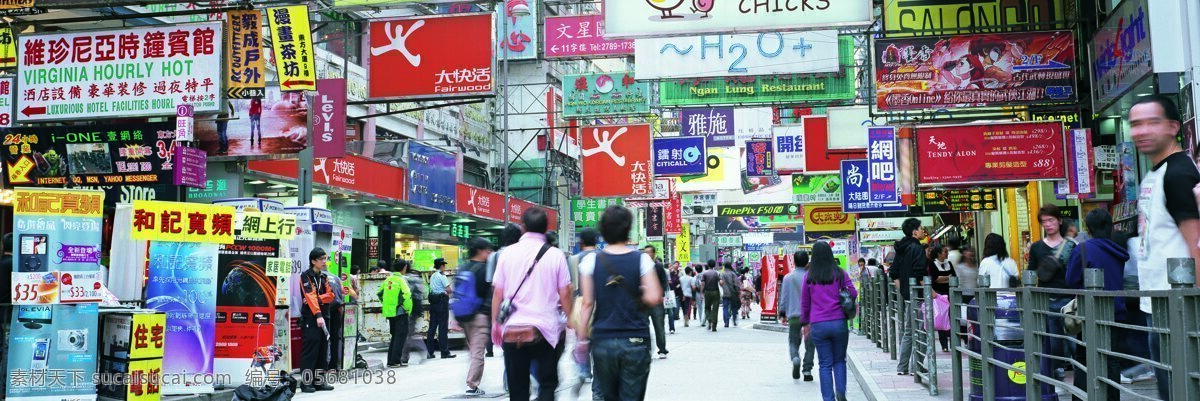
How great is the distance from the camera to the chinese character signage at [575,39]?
79.8 ft

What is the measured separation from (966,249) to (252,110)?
9.69 m

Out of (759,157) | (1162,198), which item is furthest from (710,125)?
(1162,198)

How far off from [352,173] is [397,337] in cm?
672

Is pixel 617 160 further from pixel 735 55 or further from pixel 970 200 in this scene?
pixel 735 55

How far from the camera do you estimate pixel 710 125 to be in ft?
97.0

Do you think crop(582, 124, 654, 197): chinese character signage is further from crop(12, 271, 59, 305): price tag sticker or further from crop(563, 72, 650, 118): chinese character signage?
crop(12, 271, 59, 305): price tag sticker

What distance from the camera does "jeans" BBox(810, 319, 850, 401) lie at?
9914 millimetres

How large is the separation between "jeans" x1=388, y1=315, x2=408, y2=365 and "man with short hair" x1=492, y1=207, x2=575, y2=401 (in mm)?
9862

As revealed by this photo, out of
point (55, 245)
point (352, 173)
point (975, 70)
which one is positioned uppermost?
point (975, 70)

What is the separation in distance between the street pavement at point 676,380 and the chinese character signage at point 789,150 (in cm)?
652

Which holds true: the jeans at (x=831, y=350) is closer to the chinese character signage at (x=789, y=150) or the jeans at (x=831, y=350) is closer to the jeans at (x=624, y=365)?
the jeans at (x=624, y=365)

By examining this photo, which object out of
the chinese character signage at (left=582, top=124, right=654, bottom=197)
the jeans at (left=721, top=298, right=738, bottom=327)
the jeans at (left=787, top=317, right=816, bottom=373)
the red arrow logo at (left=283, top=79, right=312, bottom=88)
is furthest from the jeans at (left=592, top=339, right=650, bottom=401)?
the jeans at (left=721, top=298, right=738, bottom=327)

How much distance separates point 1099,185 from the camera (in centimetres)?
1570

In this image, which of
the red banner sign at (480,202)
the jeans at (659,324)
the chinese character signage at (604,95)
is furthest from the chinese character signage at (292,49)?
the red banner sign at (480,202)
